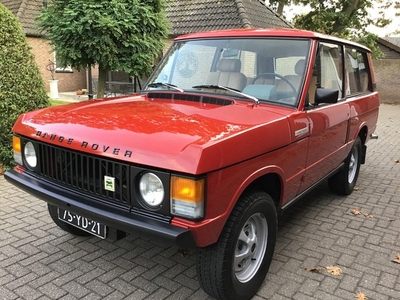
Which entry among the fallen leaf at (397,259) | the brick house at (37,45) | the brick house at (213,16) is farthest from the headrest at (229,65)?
the brick house at (37,45)

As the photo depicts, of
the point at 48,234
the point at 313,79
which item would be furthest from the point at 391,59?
the point at 48,234

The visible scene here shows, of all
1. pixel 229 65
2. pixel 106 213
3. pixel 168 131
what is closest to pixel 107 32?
pixel 229 65

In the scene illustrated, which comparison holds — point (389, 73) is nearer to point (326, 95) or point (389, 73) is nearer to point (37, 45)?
point (37, 45)

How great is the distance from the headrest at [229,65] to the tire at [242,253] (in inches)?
56.6

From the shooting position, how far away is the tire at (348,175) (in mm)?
4969

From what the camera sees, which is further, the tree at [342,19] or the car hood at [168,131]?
the tree at [342,19]

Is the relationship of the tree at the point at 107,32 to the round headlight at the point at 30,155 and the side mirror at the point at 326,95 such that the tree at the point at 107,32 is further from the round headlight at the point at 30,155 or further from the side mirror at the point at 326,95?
the side mirror at the point at 326,95

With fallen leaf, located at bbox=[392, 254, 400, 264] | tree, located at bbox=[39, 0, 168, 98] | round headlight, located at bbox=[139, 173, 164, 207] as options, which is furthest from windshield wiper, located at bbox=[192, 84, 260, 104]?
tree, located at bbox=[39, 0, 168, 98]

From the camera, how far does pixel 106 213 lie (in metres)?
2.37

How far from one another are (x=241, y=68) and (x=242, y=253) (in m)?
1.75

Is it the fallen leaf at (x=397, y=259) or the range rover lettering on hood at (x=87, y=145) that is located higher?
the range rover lettering on hood at (x=87, y=145)

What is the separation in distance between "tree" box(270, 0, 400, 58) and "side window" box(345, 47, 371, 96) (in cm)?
1337

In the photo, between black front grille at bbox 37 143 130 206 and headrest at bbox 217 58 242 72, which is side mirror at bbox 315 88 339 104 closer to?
headrest at bbox 217 58 242 72

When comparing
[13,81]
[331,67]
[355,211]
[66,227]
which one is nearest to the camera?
[66,227]
